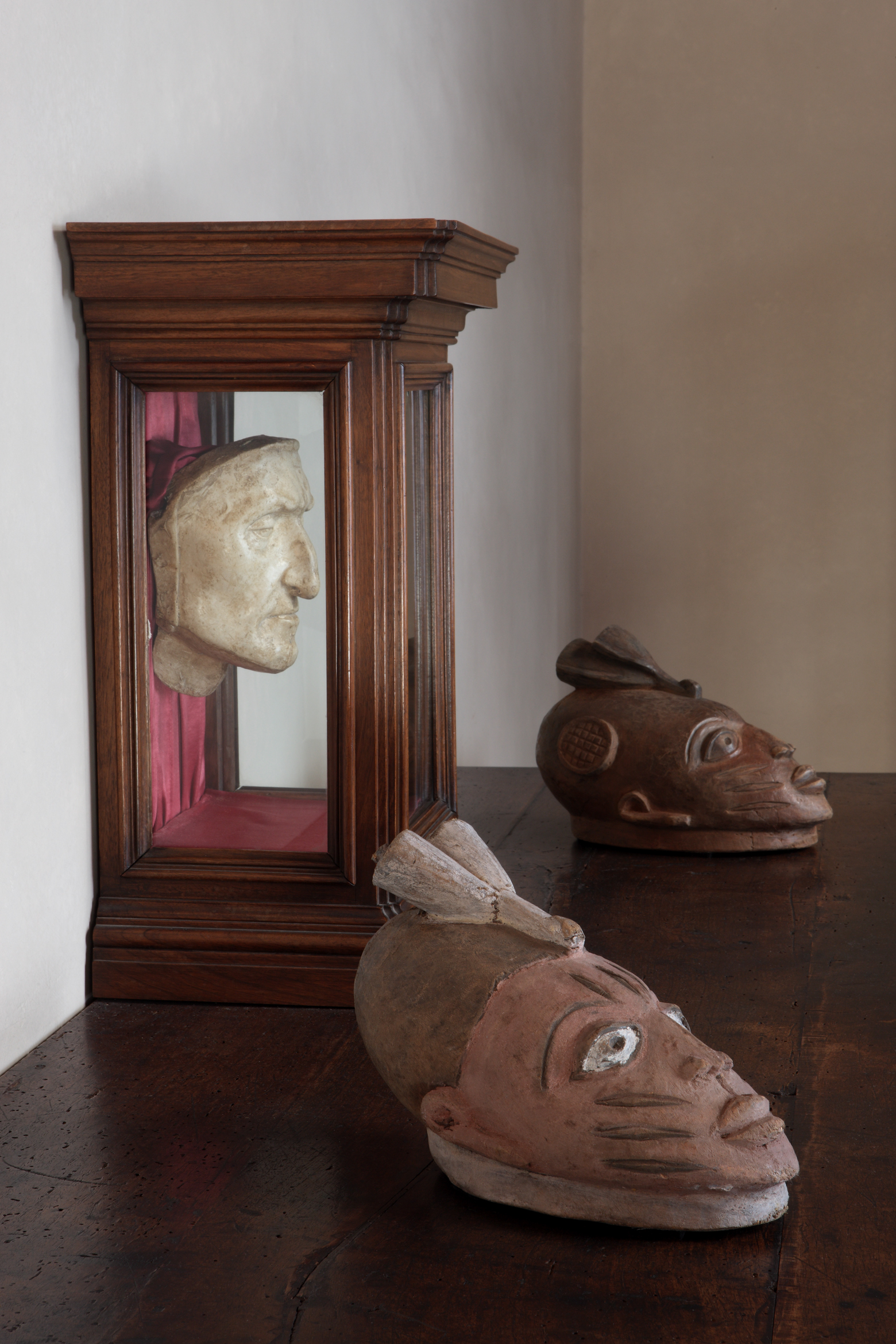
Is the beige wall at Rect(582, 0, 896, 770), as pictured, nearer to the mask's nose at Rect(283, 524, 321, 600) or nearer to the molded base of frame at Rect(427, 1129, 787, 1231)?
the mask's nose at Rect(283, 524, 321, 600)

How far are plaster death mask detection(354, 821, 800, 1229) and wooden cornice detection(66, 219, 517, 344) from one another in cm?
69

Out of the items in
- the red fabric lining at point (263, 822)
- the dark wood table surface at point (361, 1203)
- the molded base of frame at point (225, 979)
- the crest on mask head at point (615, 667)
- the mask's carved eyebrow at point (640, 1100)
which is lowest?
the dark wood table surface at point (361, 1203)

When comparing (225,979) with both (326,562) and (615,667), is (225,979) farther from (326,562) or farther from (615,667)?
(615,667)

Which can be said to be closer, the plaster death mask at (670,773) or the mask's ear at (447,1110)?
the mask's ear at (447,1110)

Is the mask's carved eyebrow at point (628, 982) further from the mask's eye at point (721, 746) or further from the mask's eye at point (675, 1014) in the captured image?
the mask's eye at point (721, 746)

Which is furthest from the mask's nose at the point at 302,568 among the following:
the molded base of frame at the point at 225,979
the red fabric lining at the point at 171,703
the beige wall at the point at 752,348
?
the beige wall at the point at 752,348

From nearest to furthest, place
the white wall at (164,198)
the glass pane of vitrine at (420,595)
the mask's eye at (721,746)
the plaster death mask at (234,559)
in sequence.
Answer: the white wall at (164,198) → the plaster death mask at (234,559) → the glass pane of vitrine at (420,595) → the mask's eye at (721,746)

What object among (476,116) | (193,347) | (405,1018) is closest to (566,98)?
(476,116)

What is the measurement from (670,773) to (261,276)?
1.06 m

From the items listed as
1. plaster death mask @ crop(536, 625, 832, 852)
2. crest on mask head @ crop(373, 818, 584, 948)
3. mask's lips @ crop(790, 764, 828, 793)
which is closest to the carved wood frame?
crest on mask head @ crop(373, 818, 584, 948)

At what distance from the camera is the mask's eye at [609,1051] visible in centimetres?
96

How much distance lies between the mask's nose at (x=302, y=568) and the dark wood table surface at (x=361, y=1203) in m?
0.47

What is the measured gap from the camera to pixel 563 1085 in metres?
0.97

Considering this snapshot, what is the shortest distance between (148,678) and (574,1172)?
0.81 metres
